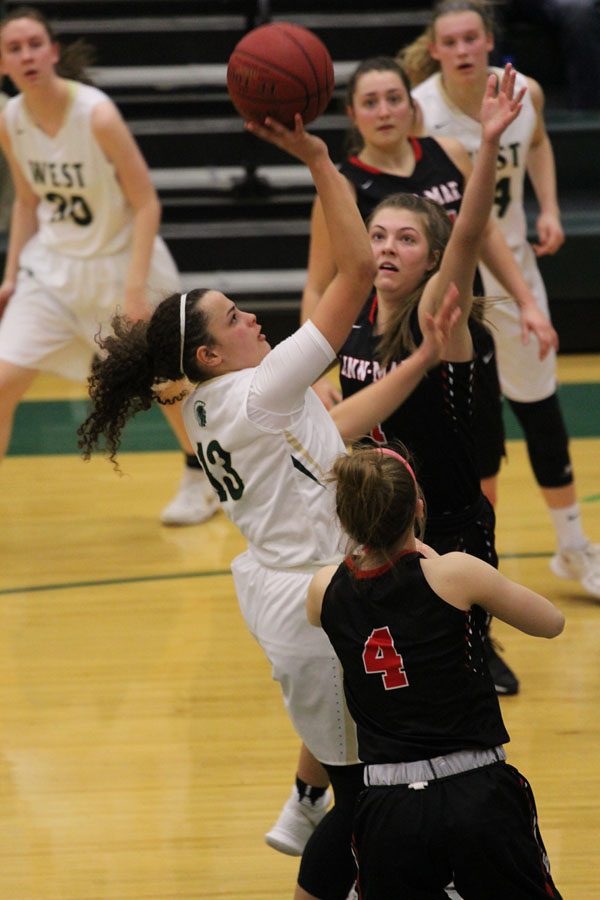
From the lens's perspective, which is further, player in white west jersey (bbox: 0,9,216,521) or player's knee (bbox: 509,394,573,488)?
player in white west jersey (bbox: 0,9,216,521)

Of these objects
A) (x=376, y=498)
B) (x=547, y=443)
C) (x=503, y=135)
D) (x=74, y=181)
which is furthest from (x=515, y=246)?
(x=376, y=498)

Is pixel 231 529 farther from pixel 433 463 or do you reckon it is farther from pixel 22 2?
pixel 22 2

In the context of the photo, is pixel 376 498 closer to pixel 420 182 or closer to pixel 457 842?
pixel 457 842

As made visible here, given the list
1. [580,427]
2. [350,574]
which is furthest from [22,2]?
[350,574]

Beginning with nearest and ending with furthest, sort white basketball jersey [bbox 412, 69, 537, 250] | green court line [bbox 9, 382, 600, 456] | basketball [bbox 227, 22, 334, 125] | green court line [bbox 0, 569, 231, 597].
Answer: basketball [bbox 227, 22, 334, 125] < white basketball jersey [bbox 412, 69, 537, 250] < green court line [bbox 0, 569, 231, 597] < green court line [bbox 9, 382, 600, 456]

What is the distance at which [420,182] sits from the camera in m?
3.86

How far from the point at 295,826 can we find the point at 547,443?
1.89 metres

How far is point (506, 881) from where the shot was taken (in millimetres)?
2268

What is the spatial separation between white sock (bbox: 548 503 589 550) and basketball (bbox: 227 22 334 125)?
6.28 ft

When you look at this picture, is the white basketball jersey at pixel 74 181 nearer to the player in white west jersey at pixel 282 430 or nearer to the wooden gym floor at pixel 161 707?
the wooden gym floor at pixel 161 707

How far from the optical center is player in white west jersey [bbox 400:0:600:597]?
4.50 meters

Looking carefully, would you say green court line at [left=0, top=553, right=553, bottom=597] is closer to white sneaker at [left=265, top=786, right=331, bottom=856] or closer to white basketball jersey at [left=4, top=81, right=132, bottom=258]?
white basketball jersey at [left=4, top=81, right=132, bottom=258]

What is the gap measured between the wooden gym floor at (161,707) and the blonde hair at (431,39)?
5.40 ft

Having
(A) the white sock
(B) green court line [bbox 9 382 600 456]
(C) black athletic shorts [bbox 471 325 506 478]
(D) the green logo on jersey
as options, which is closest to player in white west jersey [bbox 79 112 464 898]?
(D) the green logo on jersey
